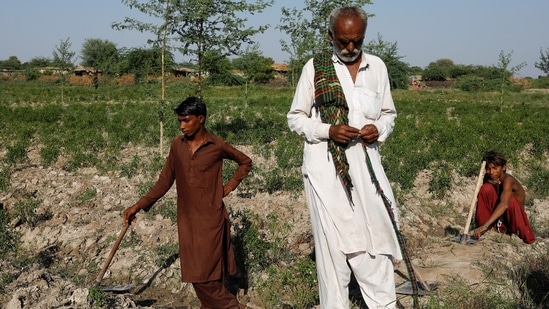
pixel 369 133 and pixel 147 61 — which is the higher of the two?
pixel 147 61

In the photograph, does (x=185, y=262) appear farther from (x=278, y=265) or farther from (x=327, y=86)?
(x=327, y=86)

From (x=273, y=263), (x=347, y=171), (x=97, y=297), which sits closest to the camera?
(x=347, y=171)

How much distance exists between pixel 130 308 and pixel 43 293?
24.0 inches

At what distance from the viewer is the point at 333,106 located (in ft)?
8.74

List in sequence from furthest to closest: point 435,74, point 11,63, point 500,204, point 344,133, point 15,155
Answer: point 11,63 → point 435,74 → point 15,155 → point 500,204 → point 344,133

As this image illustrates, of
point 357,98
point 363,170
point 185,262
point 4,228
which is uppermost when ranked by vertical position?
point 357,98

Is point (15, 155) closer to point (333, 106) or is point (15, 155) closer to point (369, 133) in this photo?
point (333, 106)

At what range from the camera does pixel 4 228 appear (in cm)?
522

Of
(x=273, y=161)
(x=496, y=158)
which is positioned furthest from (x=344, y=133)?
(x=273, y=161)

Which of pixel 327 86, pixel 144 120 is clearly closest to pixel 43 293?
pixel 327 86

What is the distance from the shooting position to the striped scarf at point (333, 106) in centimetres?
264

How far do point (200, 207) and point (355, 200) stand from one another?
1065 millimetres

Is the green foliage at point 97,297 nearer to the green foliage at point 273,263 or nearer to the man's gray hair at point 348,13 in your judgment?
the green foliage at point 273,263

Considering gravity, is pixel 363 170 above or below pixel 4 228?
above
